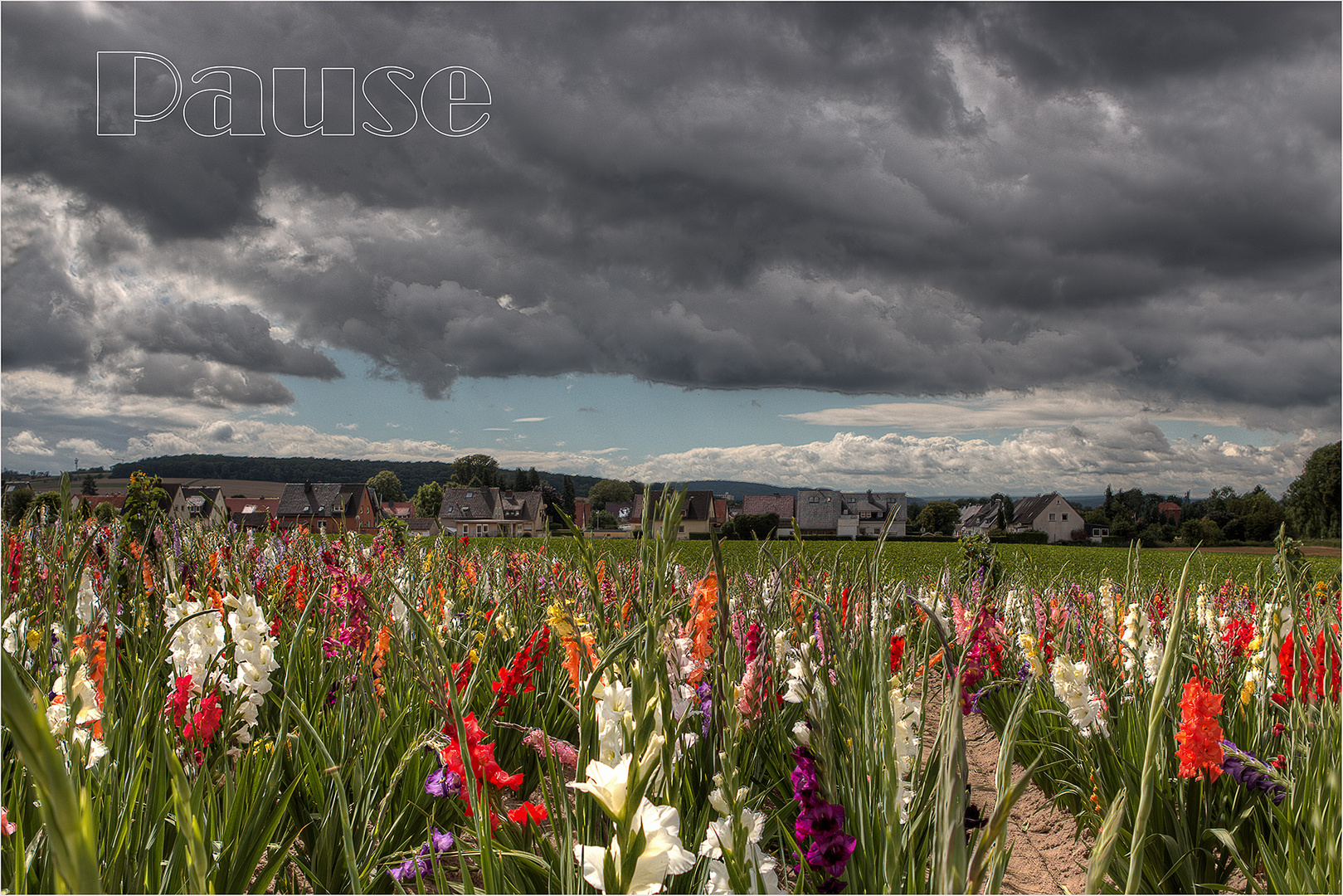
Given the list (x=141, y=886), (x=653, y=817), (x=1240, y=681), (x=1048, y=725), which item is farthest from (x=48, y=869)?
(x=1240, y=681)

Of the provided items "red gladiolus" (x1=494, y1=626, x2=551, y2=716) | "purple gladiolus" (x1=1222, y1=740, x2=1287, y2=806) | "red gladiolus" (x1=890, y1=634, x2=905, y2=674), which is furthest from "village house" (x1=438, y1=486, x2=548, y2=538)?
"purple gladiolus" (x1=1222, y1=740, x2=1287, y2=806)

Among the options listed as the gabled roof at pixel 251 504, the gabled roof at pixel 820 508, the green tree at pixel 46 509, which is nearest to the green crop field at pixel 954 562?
the green tree at pixel 46 509

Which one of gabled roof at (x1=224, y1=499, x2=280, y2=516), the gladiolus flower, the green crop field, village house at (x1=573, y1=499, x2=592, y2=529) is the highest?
village house at (x1=573, y1=499, x2=592, y2=529)

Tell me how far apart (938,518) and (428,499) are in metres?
60.4

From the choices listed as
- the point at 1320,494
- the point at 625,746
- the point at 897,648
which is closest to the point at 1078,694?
the point at 897,648

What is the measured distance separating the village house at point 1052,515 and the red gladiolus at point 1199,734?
63.1m

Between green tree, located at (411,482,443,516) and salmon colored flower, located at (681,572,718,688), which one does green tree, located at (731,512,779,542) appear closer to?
salmon colored flower, located at (681,572,718,688)

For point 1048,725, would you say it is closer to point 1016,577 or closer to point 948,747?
point 948,747

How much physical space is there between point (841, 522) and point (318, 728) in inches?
1850

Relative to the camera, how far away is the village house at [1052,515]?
198ft

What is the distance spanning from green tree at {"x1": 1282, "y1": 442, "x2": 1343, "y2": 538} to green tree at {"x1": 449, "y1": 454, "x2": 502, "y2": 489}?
67.3m

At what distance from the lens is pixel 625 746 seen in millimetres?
1007

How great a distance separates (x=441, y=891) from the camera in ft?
5.47

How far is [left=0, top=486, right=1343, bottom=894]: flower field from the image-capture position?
3.23 feet
